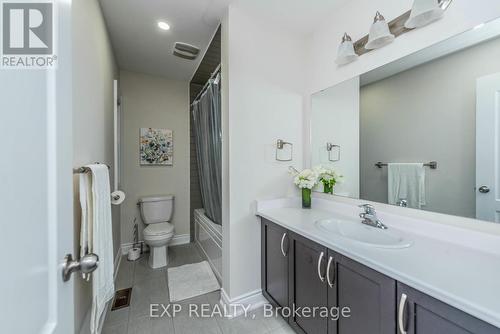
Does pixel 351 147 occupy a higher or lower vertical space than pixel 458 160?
higher

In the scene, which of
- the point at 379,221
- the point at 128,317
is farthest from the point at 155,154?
the point at 379,221

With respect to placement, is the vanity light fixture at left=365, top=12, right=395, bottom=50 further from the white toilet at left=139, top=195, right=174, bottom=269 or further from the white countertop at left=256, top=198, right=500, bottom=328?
the white toilet at left=139, top=195, right=174, bottom=269

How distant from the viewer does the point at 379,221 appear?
1.40 m

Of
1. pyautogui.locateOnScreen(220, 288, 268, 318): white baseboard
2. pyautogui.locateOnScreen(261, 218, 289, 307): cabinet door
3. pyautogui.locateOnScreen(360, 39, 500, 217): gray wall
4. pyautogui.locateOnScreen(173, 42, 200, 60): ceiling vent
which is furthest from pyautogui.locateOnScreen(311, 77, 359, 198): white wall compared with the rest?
pyautogui.locateOnScreen(173, 42, 200, 60): ceiling vent

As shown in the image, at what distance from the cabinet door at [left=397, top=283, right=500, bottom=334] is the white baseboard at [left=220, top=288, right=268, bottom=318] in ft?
3.89

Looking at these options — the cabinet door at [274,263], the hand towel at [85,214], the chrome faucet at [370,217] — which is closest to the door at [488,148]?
the chrome faucet at [370,217]

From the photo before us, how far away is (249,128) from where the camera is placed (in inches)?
69.6

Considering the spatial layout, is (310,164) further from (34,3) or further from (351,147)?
(34,3)

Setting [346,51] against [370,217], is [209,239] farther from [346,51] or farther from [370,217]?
[346,51]

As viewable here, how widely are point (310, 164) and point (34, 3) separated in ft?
6.19

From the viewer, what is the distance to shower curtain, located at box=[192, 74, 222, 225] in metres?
2.10

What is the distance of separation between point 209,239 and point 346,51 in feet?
7.35

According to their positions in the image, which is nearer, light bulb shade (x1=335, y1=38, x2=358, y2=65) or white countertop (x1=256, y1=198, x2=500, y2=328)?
white countertop (x1=256, y1=198, x2=500, y2=328)

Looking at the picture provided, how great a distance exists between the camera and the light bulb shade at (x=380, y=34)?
4.41ft
